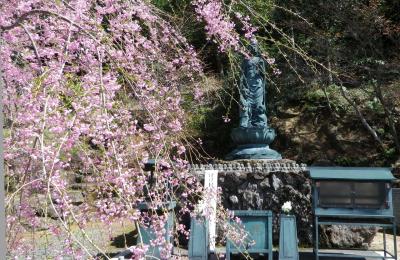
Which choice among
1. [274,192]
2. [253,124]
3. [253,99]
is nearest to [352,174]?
[274,192]

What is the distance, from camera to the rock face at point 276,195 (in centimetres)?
566

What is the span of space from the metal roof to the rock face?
0.76 metres

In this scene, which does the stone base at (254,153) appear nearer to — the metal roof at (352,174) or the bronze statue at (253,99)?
the bronze statue at (253,99)

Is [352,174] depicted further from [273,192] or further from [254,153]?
[254,153]

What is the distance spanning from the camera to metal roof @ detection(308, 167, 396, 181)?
185 inches

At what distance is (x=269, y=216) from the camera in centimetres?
426

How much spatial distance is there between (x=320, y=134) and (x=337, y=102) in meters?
0.61

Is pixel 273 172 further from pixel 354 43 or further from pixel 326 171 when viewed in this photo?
pixel 354 43

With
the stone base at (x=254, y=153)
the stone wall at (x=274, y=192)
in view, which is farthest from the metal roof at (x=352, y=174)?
the stone base at (x=254, y=153)

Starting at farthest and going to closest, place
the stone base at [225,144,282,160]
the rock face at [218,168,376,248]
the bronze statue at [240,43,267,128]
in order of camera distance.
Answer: the bronze statue at [240,43,267,128] → the stone base at [225,144,282,160] → the rock face at [218,168,376,248]

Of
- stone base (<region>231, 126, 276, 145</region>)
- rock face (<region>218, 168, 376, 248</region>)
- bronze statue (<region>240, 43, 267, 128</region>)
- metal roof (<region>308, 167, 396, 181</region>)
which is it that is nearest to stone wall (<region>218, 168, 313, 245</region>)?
rock face (<region>218, 168, 376, 248</region>)

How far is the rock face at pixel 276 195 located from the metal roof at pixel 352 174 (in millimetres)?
760

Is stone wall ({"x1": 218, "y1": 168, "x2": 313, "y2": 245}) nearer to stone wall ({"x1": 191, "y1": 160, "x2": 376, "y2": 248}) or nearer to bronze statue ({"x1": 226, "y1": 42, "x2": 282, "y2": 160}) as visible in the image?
stone wall ({"x1": 191, "y1": 160, "x2": 376, "y2": 248})

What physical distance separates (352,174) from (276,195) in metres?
1.10
